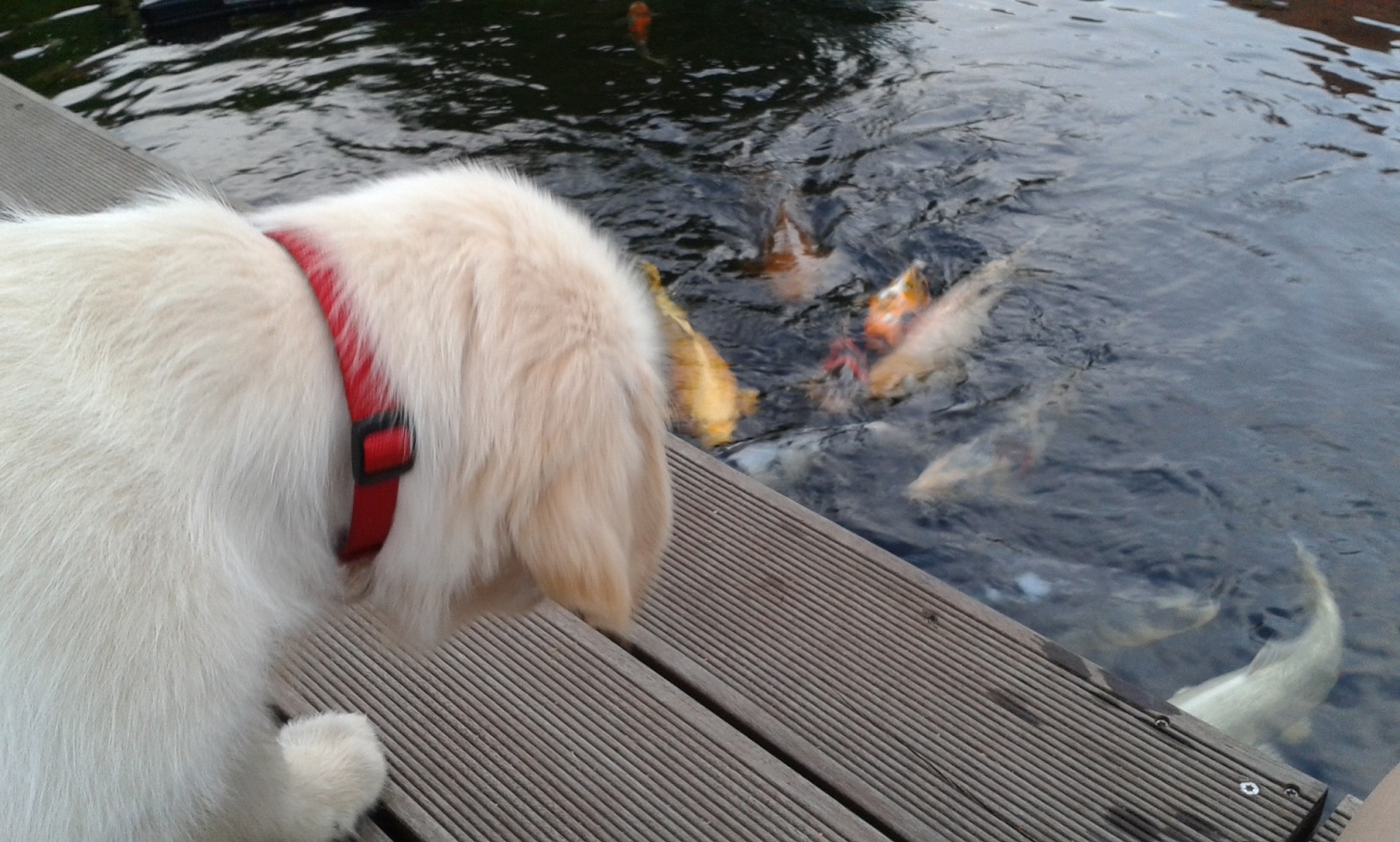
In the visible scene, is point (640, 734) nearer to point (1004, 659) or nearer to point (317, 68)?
point (1004, 659)

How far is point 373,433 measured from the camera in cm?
129

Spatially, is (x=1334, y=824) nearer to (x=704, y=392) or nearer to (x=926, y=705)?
(x=926, y=705)

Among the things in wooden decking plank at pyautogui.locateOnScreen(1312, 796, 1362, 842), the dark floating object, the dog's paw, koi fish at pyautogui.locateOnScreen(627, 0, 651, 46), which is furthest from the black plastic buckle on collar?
the dark floating object

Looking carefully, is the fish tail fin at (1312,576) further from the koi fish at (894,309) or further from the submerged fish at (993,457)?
the koi fish at (894,309)

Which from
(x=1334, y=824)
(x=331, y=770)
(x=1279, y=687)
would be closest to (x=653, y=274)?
(x=1279, y=687)

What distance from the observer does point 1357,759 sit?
3043 mm

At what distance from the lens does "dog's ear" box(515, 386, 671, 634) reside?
137cm

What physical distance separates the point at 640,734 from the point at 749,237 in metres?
3.97

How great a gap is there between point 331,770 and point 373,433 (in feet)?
3.49

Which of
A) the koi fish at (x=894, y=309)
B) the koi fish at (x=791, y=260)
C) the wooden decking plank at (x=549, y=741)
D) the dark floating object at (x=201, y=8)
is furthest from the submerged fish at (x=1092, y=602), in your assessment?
the dark floating object at (x=201, y=8)

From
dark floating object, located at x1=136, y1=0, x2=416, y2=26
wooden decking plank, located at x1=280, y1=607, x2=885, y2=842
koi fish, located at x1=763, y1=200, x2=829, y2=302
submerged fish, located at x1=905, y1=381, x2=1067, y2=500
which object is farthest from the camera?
dark floating object, located at x1=136, y1=0, x2=416, y2=26

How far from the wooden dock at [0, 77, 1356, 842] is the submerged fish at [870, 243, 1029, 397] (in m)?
2.03

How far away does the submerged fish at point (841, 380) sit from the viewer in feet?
15.0

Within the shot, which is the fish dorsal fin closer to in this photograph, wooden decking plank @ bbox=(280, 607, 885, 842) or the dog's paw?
wooden decking plank @ bbox=(280, 607, 885, 842)
